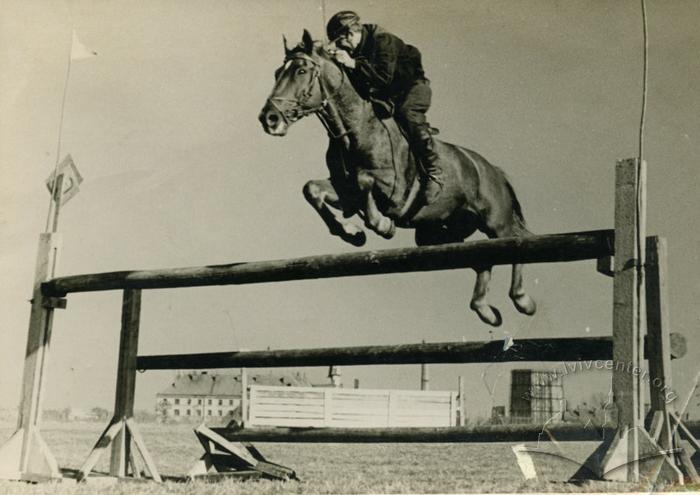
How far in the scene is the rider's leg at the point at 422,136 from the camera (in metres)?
4.77

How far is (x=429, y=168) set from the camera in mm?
4770

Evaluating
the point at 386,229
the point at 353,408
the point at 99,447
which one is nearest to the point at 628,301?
the point at 386,229

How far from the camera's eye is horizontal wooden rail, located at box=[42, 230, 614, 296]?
10.7ft

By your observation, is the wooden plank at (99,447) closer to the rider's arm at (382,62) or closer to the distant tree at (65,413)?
the distant tree at (65,413)

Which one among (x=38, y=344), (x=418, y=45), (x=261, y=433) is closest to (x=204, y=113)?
(x=418, y=45)

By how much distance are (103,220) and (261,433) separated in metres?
2.26

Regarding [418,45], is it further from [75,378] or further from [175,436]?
[175,436]

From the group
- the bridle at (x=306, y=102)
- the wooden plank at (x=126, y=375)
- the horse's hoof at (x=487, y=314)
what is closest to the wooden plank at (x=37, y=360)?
the wooden plank at (x=126, y=375)

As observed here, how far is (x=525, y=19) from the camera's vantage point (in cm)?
485

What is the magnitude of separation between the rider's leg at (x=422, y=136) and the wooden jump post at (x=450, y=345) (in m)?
1.18

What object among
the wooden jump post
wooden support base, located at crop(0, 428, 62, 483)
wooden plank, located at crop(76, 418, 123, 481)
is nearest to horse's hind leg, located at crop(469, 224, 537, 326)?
the wooden jump post

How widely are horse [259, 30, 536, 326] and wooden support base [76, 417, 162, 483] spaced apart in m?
1.64

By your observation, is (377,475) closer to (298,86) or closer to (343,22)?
(298,86)

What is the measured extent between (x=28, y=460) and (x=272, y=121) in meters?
2.30
